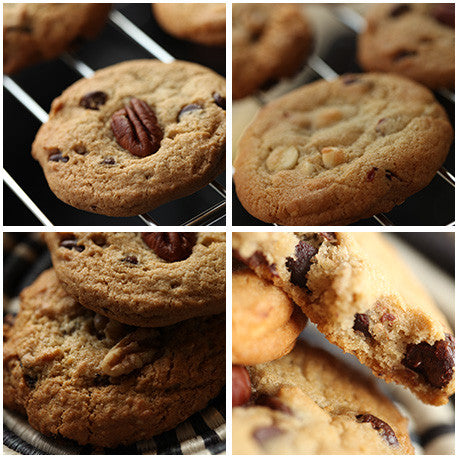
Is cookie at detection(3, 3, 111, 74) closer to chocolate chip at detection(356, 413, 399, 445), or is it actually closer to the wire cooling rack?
the wire cooling rack

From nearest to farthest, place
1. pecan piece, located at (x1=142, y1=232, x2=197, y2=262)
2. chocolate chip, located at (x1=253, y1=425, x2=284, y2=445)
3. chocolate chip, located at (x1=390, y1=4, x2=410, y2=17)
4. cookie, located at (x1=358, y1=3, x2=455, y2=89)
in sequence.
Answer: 1. chocolate chip, located at (x1=253, y1=425, x2=284, y2=445)
2. pecan piece, located at (x1=142, y1=232, x2=197, y2=262)
3. cookie, located at (x1=358, y1=3, x2=455, y2=89)
4. chocolate chip, located at (x1=390, y1=4, x2=410, y2=17)

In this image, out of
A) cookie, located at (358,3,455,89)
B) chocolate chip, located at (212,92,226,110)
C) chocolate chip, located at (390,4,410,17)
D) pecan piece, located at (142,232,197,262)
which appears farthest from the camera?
chocolate chip, located at (390,4,410,17)

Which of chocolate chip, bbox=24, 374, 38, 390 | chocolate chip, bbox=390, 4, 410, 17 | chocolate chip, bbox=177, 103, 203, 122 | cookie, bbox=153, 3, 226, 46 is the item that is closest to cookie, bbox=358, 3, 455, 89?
chocolate chip, bbox=390, 4, 410, 17

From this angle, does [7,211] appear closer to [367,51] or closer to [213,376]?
[213,376]

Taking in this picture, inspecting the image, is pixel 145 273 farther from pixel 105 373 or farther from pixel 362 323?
pixel 362 323

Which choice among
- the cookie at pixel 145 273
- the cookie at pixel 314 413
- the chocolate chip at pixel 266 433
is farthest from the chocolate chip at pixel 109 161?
the chocolate chip at pixel 266 433

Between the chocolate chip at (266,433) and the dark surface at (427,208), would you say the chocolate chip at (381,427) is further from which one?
the dark surface at (427,208)
